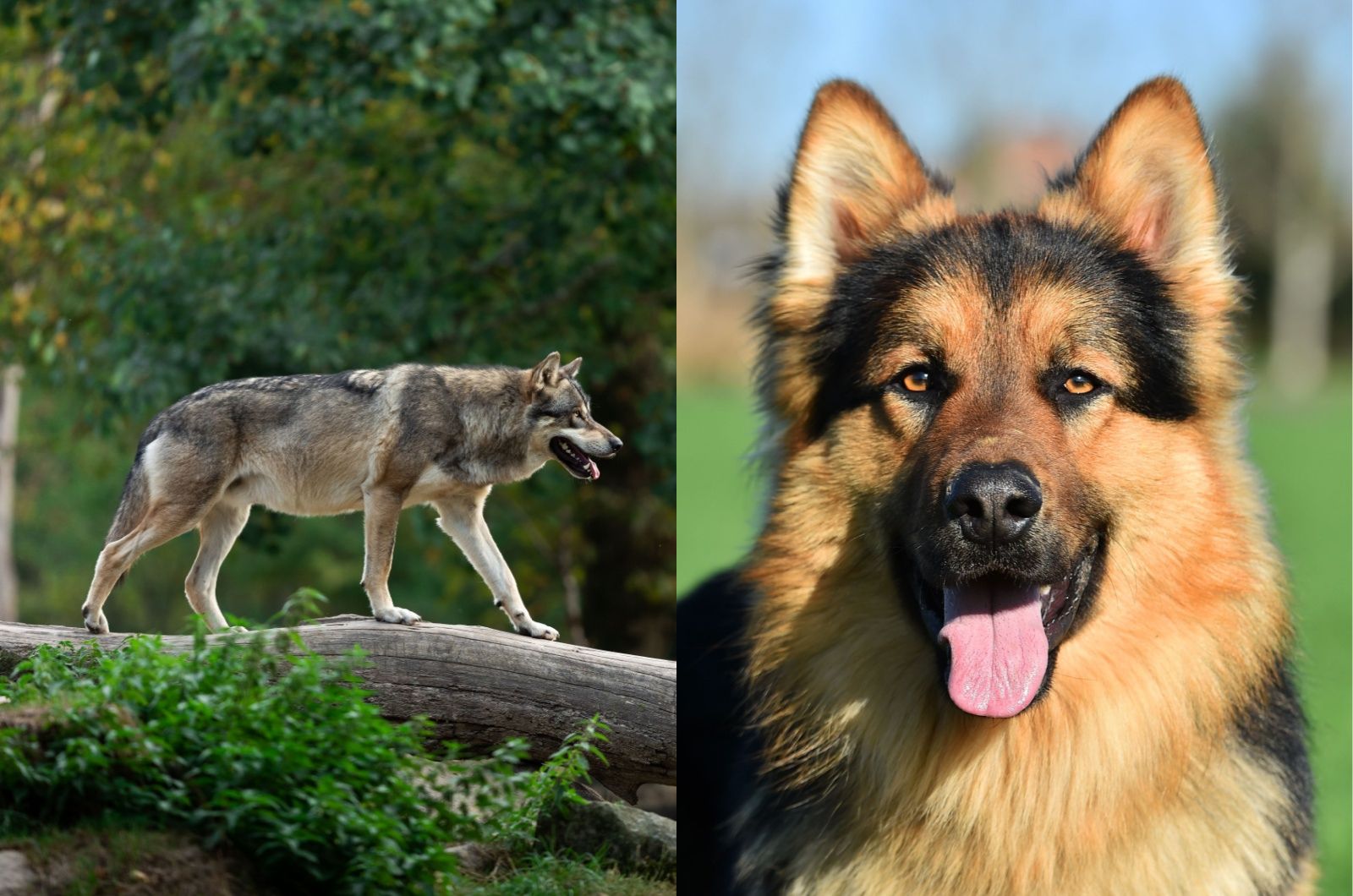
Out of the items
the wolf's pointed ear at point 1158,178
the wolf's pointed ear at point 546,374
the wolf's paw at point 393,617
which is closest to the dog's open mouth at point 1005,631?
the wolf's pointed ear at point 1158,178

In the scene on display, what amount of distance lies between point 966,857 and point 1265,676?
2.61 ft

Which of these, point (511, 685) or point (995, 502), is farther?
point (511, 685)

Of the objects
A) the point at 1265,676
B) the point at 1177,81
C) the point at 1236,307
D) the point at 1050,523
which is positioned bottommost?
the point at 1265,676

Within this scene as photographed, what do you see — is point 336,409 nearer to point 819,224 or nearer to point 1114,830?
point 819,224

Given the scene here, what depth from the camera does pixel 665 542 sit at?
1125cm

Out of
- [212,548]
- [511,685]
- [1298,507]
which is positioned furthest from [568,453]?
[1298,507]

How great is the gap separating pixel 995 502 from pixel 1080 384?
17.3 inches

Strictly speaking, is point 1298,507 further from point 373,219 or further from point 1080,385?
point 373,219

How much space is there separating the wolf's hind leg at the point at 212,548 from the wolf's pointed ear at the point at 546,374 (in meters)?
1.09

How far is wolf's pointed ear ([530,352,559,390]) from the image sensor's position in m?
4.58

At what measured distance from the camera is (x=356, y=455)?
15.5 ft

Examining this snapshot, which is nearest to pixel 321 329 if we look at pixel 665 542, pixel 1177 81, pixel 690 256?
pixel 665 542

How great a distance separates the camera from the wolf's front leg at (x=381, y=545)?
15.4ft

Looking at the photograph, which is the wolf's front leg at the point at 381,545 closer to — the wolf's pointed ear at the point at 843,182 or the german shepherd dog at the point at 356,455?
the german shepherd dog at the point at 356,455
